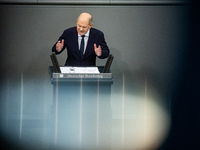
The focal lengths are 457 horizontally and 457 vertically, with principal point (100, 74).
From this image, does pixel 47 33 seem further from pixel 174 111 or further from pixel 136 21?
pixel 174 111

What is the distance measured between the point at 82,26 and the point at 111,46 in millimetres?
1628

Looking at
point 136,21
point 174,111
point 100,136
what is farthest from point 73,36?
point 174,111

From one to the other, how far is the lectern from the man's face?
55 centimetres

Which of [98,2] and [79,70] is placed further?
[98,2]

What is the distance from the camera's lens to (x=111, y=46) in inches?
246

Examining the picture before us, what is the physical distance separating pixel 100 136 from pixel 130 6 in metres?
2.37

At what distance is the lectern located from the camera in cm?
428

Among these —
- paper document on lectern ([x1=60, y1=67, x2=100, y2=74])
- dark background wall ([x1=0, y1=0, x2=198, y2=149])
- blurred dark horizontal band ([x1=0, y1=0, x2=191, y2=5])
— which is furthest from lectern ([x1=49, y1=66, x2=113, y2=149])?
blurred dark horizontal band ([x1=0, y1=0, x2=191, y2=5])

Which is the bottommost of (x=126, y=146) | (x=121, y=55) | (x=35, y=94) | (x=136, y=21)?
(x=126, y=146)

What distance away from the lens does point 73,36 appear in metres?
4.93

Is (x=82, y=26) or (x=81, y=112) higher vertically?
(x=82, y=26)

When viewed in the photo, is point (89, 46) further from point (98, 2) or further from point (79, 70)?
point (98, 2)

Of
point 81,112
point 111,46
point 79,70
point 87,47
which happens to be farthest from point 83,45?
point 111,46

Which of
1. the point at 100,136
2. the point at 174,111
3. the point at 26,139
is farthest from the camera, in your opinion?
the point at 174,111
